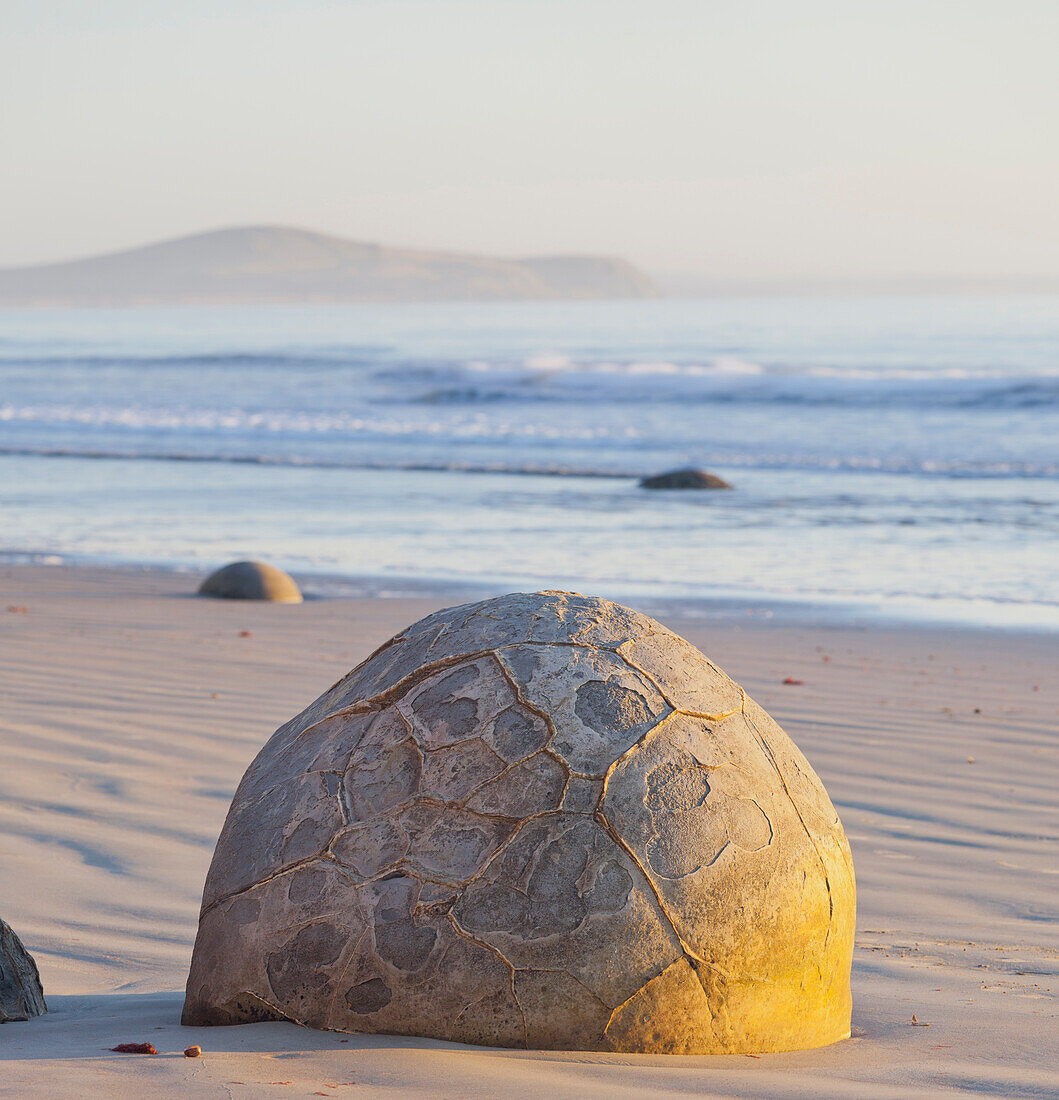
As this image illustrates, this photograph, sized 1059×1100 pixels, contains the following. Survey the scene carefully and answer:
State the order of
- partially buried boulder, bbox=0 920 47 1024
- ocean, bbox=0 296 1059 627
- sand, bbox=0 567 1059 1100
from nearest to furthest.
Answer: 1. sand, bbox=0 567 1059 1100
2. partially buried boulder, bbox=0 920 47 1024
3. ocean, bbox=0 296 1059 627

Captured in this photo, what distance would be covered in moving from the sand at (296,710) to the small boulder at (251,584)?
0.75 feet

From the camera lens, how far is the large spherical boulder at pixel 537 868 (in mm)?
2463

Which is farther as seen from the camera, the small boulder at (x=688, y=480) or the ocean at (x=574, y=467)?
the small boulder at (x=688, y=480)

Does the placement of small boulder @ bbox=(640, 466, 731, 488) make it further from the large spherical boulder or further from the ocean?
the large spherical boulder

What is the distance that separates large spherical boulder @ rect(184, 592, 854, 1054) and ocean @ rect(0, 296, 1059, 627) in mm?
7350

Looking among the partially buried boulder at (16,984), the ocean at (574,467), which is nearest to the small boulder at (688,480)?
the ocean at (574,467)

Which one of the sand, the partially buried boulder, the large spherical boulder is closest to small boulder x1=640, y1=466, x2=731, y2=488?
the sand

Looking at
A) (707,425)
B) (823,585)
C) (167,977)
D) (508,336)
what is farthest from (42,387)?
(167,977)

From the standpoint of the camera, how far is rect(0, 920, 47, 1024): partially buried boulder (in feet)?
9.13

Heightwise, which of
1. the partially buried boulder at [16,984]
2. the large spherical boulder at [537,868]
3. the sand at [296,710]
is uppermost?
the large spherical boulder at [537,868]

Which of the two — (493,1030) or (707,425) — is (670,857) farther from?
(707,425)

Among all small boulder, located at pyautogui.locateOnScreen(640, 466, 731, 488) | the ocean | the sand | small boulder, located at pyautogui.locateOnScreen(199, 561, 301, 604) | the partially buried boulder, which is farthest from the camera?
small boulder, located at pyautogui.locateOnScreen(640, 466, 731, 488)

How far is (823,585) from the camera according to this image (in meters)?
11.1

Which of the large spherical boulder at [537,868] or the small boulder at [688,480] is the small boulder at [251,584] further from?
the small boulder at [688,480]
